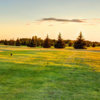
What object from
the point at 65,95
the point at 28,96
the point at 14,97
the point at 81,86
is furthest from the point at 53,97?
the point at 81,86

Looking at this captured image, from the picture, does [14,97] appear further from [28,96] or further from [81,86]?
[81,86]

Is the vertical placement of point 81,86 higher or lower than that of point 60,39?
lower

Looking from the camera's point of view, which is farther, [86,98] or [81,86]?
[81,86]

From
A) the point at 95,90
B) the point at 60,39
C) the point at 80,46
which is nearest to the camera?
the point at 95,90

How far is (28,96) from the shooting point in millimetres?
6547

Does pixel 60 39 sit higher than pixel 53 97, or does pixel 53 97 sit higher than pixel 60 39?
pixel 60 39

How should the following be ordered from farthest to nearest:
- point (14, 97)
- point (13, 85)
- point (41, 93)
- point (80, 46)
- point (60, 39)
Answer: point (60, 39), point (80, 46), point (13, 85), point (41, 93), point (14, 97)

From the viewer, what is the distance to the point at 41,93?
696 centimetres

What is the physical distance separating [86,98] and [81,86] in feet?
6.01

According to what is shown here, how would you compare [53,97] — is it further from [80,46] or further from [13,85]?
[80,46]

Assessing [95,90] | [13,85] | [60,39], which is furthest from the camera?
[60,39]

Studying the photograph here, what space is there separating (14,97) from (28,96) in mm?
657

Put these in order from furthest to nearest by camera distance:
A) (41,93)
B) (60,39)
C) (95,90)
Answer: (60,39)
(95,90)
(41,93)

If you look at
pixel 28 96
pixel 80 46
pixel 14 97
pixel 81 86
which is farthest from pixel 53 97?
pixel 80 46
